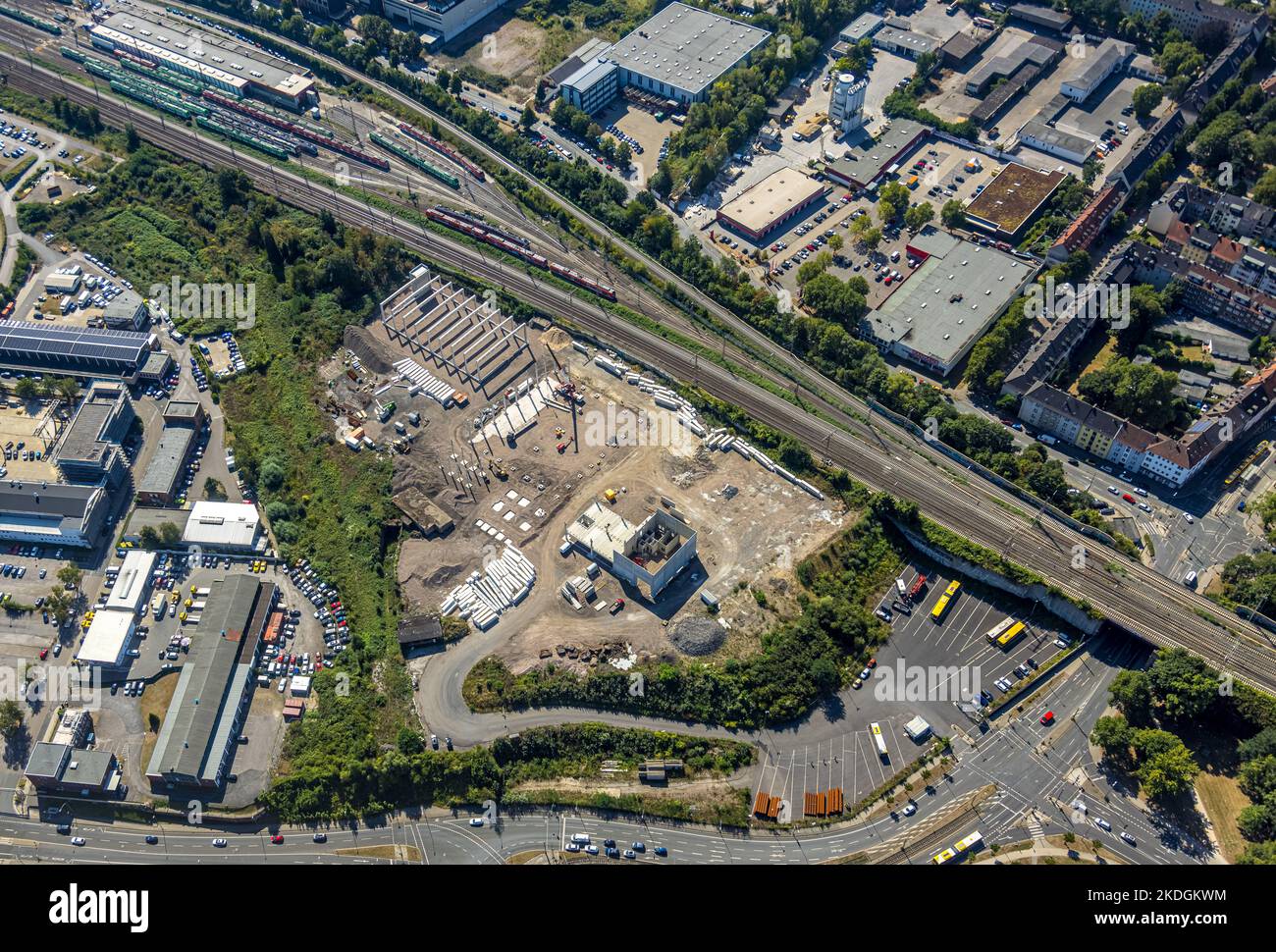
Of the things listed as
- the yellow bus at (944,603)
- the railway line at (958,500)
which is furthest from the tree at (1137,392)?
the yellow bus at (944,603)

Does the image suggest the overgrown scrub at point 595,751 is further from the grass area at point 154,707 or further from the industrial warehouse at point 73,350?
the industrial warehouse at point 73,350

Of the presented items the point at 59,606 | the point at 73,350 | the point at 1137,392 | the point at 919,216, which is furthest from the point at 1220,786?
the point at 73,350

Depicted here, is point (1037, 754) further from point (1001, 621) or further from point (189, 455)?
point (189, 455)

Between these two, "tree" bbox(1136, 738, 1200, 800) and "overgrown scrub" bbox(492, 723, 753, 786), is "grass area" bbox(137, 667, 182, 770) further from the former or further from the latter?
"tree" bbox(1136, 738, 1200, 800)

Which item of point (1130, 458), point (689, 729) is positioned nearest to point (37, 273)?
point (689, 729)

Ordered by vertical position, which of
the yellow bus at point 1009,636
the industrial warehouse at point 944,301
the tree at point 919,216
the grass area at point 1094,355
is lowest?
the yellow bus at point 1009,636

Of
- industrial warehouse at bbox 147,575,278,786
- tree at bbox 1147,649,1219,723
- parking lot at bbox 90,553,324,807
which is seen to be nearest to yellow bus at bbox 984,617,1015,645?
tree at bbox 1147,649,1219,723

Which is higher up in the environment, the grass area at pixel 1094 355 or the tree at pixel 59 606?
the grass area at pixel 1094 355

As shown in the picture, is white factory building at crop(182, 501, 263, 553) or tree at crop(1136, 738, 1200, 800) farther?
white factory building at crop(182, 501, 263, 553)
